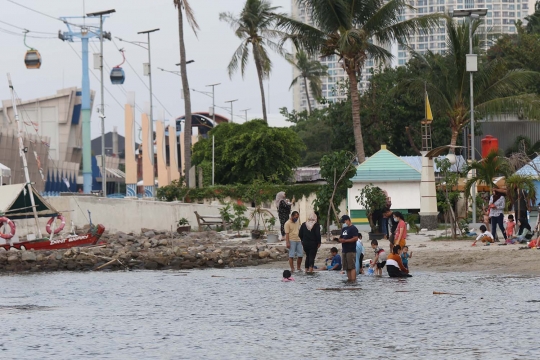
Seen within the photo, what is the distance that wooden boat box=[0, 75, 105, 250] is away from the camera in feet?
120

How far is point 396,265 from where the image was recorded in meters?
24.5

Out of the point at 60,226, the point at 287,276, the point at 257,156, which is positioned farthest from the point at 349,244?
the point at 257,156

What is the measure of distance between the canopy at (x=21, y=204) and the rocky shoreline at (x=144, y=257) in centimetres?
394

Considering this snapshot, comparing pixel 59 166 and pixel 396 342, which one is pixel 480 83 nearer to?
pixel 396 342

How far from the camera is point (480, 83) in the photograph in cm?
4881

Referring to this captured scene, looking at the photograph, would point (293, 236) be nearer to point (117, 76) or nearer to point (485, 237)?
point (485, 237)

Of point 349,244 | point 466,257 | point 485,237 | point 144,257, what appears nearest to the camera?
point 349,244

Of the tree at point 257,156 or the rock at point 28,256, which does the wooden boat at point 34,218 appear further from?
the tree at point 257,156

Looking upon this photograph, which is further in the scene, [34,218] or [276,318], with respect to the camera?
[34,218]

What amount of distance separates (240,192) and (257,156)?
7.67m

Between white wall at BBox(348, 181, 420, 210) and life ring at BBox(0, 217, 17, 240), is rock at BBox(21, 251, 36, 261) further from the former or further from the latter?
white wall at BBox(348, 181, 420, 210)

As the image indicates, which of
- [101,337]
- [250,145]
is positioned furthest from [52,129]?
[101,337]

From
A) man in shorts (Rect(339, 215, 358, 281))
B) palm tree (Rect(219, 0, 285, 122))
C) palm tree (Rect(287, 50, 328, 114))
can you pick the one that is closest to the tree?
palm tree (Rect(219, 0, 285, 122))

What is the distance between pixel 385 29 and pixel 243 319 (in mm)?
27590
